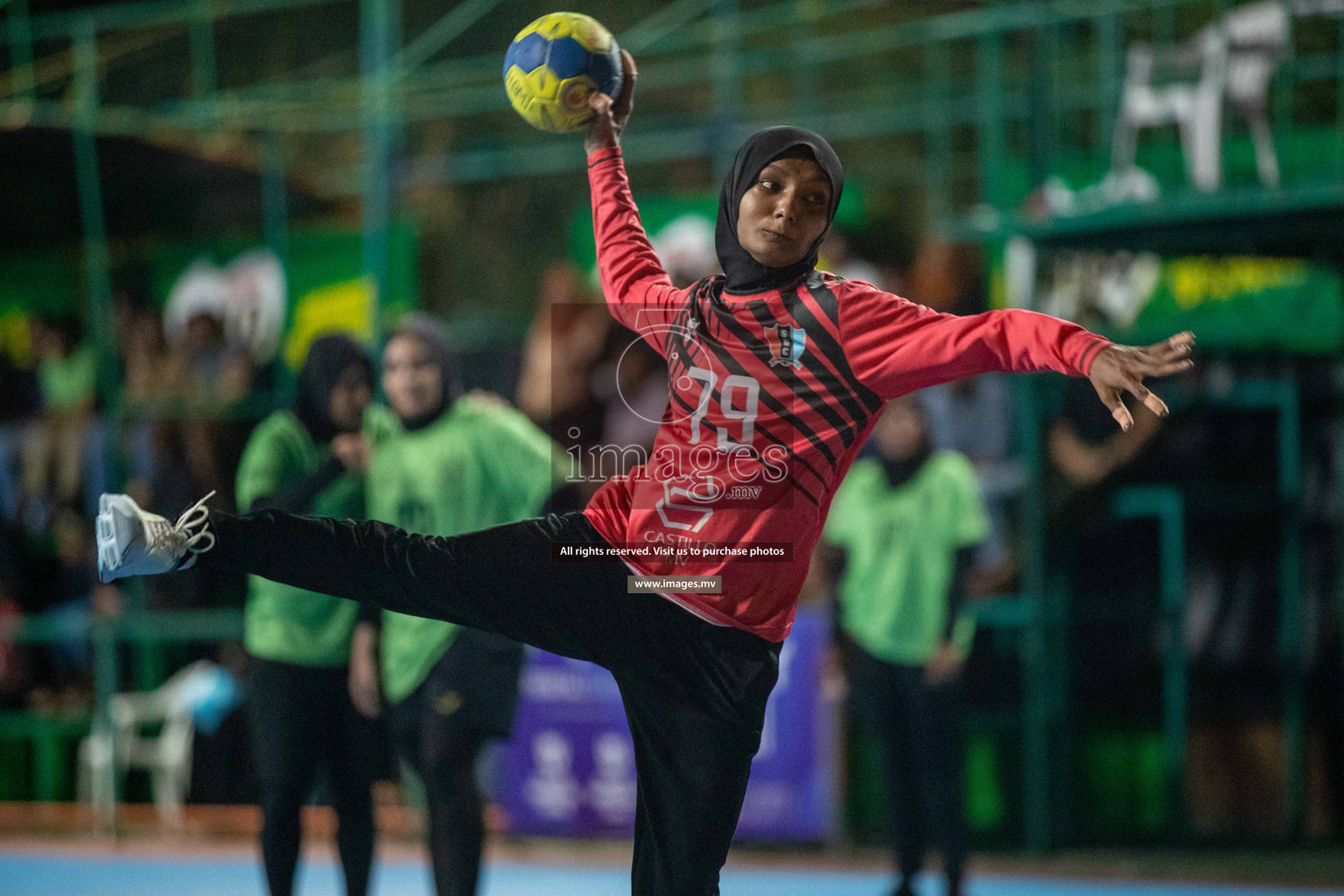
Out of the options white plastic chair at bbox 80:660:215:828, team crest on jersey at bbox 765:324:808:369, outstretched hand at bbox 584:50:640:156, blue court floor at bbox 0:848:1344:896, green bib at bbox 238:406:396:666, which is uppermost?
outstretched hand at bbox 584:50:640:156

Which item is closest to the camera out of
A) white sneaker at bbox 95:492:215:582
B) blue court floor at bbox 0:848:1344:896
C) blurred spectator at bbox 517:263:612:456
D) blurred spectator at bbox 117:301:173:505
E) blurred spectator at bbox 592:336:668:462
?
white sneaker at bbox 95:492:215:582

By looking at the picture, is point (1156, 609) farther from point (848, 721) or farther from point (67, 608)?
point (67, 608)

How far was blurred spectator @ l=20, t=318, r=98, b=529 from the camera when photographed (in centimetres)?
888

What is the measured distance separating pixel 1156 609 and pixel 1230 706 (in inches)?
22.4

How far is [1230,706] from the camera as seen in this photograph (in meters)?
7.10

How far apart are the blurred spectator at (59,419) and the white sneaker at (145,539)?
599 centimetres

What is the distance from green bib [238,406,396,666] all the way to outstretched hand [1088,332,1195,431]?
2720 mm

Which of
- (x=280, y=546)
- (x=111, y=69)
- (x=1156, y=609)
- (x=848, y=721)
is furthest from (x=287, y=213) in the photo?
(x=280, y=546)

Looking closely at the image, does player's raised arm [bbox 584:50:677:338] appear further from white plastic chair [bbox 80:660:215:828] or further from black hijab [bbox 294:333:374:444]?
white plastic chair [bbox 80:660:215:828]

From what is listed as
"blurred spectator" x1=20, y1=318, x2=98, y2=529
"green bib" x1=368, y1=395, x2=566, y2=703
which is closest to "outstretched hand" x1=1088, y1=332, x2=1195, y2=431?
"green bib" x1=368, y1=395, x2=566, y2=703

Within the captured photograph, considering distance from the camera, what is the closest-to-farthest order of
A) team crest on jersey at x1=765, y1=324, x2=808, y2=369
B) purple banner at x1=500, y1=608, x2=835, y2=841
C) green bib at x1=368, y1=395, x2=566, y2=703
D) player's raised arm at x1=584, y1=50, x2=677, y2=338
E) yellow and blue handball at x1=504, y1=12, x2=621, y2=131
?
team crest on jersey at x1=765, y1=324, x2=808, y2=369, player's raised arm at x1=584, y1=50, x2=677, y2=338, yellow and blue handball at x1=504, y1=12, x2=621, y2=131, green bib at x1=368, y1=395, x2=566, y2=703, purple banner at x1=500, y1=608, x2=835, y2=841

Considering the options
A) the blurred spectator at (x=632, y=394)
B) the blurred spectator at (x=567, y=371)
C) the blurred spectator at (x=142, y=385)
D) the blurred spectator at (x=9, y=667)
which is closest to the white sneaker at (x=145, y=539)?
the blurred spectator at (x=632, y=394)

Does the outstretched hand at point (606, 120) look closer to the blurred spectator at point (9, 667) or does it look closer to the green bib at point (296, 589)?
the green bib at point (296, 589)

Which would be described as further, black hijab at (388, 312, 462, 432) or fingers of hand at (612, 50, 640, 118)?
black hijab at (388, 312, 462, 432)
